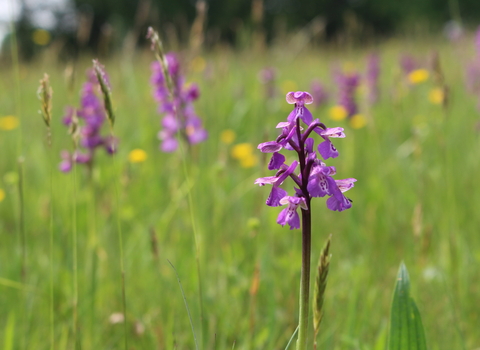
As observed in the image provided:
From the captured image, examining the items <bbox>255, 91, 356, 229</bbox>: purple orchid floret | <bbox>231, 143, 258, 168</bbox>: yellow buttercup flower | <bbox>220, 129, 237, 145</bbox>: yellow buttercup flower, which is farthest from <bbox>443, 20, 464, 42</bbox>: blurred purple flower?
<bbox>220, 129, 237, 145</bbox>: yellow buttercup flower

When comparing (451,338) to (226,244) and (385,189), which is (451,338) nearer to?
(226,244)

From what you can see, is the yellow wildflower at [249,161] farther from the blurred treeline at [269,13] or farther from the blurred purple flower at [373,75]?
the blurred treeline at [269,13]

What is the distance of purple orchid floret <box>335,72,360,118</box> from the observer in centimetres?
373

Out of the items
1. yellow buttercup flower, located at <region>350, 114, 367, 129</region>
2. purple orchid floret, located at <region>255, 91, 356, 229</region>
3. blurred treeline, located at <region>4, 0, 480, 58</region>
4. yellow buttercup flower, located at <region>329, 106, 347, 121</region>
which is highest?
blurred treeline, located at <region>4, 0, 480, 58</region>

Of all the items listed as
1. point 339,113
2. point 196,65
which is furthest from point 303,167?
point 339,113

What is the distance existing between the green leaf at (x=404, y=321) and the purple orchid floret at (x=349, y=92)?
298 centimetres

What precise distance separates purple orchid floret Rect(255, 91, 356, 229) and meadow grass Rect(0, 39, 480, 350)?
0.71ft

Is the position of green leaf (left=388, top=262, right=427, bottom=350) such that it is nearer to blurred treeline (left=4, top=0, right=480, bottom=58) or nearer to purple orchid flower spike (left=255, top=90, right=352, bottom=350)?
purple orchid flower spike (left=255, top=90, right=352, bottom=350)

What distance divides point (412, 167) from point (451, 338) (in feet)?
5.41

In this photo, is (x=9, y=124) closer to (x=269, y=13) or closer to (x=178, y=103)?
(x=178, y=103)

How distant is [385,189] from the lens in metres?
2.59

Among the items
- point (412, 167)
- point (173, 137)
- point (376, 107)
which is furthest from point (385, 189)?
point (376, 107)

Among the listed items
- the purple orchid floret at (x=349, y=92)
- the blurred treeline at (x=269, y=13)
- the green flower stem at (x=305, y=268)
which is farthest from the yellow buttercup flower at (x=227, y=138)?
the blurred treeline at (x=269, y=13)

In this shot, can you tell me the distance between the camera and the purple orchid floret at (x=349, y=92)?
12.2ft
